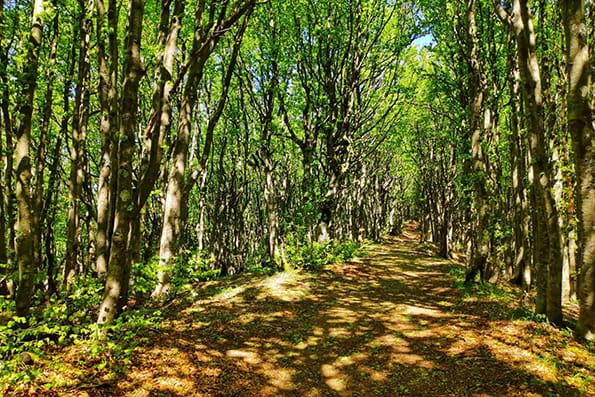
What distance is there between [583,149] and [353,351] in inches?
235

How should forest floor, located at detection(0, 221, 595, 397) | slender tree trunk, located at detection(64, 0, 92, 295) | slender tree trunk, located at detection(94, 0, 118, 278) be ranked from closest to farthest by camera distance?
forest floor, located at detection(0, 221, 595, 397) < slender tree trunk, located at detection(94, 0, 118, 278) < slender tree trunk, located at detection(64, 0, 92, 295)

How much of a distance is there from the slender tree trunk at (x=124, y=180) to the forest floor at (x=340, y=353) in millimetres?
996

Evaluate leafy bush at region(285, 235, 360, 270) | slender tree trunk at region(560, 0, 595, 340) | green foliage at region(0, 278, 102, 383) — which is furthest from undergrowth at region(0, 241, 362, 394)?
slender tree trunk at region(560, 0, 595, 340)

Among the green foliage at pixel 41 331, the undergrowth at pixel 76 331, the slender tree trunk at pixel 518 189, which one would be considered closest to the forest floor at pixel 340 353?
the undergrowth at pixel 76 331

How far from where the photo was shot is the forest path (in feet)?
17.5

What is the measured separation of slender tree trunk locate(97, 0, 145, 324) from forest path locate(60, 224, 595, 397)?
1145mm

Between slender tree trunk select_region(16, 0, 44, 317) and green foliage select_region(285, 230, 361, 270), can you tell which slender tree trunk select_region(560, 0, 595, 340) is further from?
green foliage select_region(285, 230, 361, 270)

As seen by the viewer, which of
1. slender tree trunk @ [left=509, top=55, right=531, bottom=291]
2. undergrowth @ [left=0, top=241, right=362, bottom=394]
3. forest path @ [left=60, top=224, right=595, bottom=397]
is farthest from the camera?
slender tree trunk @ [left=509, top=55, right=531, bottom=291]

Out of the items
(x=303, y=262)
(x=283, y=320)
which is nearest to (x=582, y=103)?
(x=283, y=320)

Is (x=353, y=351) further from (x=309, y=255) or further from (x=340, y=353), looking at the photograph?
(x=309, y=255)

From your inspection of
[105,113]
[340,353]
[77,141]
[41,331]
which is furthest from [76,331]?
[77,141]

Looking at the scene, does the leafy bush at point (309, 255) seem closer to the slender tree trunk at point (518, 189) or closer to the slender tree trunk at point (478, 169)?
the slender tree trunk at point (478, 169)

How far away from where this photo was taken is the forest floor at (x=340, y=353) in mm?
5121

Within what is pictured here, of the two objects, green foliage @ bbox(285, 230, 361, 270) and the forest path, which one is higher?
green foliage @ bbox(285, 230, 361, 270)
